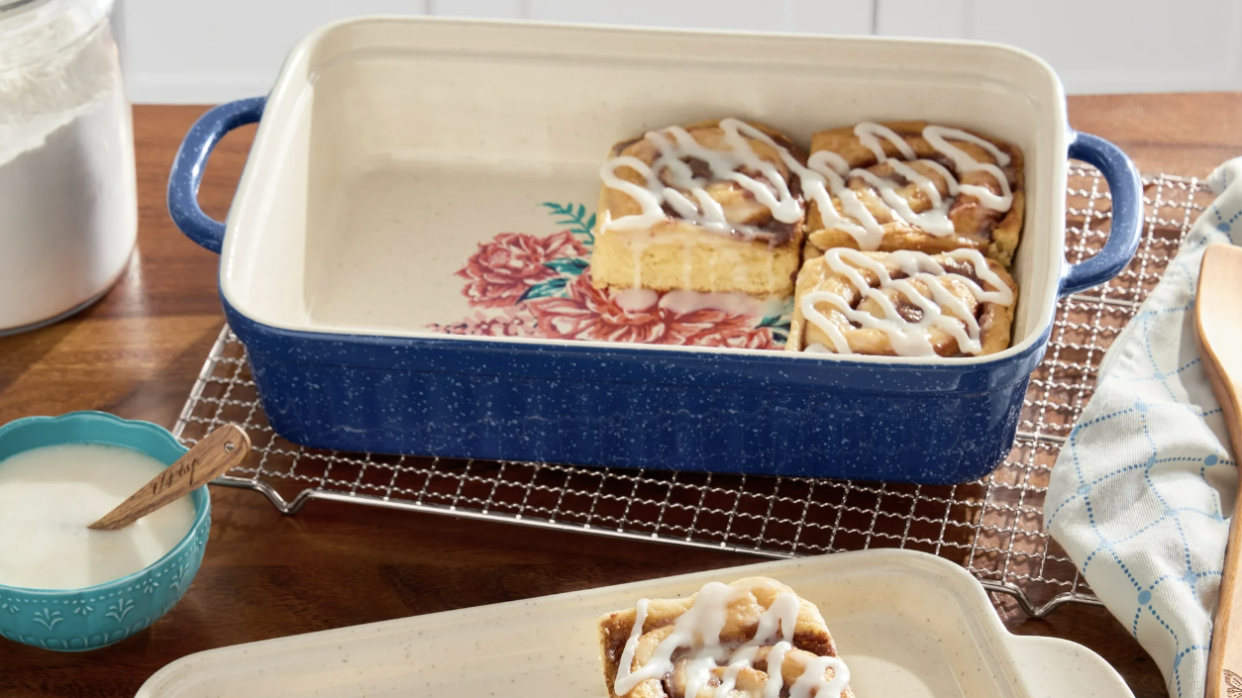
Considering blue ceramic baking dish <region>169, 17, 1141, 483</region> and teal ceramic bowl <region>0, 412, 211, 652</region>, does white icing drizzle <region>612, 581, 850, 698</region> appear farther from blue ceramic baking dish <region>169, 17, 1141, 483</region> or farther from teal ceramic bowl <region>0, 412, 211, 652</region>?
teal ceramic bowl <region>0, 412, 211, 652</region>

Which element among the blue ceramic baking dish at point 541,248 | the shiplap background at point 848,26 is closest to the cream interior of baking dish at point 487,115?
the blue ceramic baking dish at point 541,248

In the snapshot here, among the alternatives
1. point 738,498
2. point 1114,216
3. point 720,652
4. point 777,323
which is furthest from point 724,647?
point 1114,216

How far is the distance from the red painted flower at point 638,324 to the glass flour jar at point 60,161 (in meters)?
0.56

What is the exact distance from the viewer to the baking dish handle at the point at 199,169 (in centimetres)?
156

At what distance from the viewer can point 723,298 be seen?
5.89ft

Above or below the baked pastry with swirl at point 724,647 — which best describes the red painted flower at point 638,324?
above

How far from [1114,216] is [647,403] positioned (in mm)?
600

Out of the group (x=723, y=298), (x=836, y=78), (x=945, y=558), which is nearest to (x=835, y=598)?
(x=945, y=558)

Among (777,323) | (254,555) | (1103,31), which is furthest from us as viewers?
(1103,31)

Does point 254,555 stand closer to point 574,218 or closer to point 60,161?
point 60,161

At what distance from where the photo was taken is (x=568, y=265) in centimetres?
186

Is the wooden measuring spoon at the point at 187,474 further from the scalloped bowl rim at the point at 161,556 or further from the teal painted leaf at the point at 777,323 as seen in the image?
the teal painted leaf at the point at 777,323

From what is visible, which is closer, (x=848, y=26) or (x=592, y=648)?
(x=592, y=648)

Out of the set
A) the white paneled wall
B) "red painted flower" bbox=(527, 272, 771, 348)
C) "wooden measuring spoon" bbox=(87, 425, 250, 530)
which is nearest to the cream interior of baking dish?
"red painted flower" bbox=(527, 272, 771, 348)
